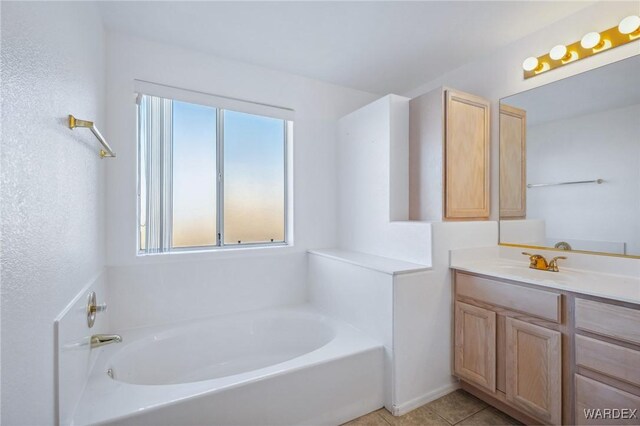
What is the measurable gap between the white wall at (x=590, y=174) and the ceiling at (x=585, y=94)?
47 millimetres

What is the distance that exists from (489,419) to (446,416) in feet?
0.80

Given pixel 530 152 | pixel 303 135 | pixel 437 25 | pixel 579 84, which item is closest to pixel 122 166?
pixel 303 135

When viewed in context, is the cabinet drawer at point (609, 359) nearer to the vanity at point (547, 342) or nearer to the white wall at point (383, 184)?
the vanity at point (547, 342)

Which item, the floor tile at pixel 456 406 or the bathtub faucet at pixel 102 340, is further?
the floor tile at pixel 456 406

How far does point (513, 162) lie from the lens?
7.11 feet

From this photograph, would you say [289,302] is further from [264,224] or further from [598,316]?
[598,316]

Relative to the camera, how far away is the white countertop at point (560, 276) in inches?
53.6

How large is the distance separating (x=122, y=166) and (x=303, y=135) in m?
1.48

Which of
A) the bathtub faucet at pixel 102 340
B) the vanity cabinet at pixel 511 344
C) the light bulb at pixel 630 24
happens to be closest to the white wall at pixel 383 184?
the vanity cabinet at pixel 511 344

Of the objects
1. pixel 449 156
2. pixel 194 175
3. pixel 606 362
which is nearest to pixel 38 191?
pixel 194 175

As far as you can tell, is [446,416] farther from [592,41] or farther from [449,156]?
[592,41]

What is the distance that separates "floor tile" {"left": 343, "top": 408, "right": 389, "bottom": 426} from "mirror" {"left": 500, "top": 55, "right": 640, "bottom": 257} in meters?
1.53

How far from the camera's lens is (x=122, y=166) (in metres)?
2.05

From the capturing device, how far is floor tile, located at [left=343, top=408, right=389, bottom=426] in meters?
1.71
